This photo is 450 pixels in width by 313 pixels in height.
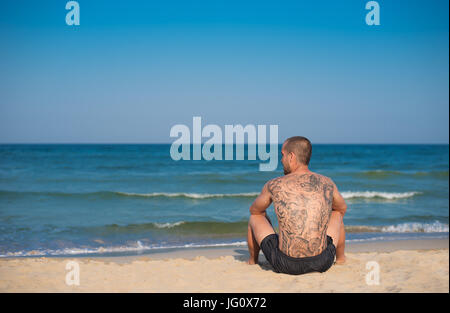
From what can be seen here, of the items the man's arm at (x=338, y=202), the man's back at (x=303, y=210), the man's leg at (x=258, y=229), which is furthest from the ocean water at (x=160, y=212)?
the man's back at (x=303, y=210)

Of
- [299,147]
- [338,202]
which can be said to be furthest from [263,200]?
[338,202]

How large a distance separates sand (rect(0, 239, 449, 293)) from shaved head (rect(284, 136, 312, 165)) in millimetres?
1308

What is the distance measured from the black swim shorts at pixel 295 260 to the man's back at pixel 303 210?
0.08 metres

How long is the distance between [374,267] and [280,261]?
5.00ft

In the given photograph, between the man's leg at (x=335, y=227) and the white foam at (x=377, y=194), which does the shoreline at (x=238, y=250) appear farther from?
the white foam at (x=377, y=194)

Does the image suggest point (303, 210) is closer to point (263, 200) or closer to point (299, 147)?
point (263, 200)

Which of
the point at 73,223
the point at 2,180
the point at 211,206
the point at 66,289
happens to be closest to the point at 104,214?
the point at 73,223

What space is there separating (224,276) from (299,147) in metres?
1.78

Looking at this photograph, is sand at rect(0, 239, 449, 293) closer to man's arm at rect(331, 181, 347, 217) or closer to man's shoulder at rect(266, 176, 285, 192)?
man's arm at rect(331, 181, 347, 217)

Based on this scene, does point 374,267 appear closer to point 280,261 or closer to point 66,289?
point 280,261

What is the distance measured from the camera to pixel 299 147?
4031 millimetres

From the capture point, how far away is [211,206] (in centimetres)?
1222

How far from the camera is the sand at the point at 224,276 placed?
13.3 feet

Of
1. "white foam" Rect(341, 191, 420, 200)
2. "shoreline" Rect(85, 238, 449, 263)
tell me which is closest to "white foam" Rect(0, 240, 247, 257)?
"shoreline" Rect(85, 238, 449, 263)
